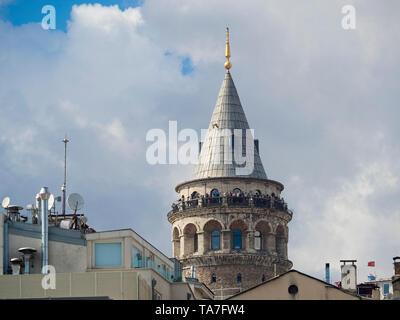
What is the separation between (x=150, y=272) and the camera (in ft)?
233

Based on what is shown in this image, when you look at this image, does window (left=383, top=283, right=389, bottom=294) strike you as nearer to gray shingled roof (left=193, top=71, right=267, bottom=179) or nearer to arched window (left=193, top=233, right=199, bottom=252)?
gray shingled roof (left=193, top=71, right=267, bottom=179)

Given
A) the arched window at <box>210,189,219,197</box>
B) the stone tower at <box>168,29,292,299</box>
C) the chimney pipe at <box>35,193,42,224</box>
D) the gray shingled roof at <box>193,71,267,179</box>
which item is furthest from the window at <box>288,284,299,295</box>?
the arched window at <box>210,189,219,197</box>

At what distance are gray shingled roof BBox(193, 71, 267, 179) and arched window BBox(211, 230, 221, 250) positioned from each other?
377cm

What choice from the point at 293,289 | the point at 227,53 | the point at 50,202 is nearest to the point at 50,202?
the point at 50,202

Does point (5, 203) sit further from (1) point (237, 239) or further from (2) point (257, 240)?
(2) point (257, 240)

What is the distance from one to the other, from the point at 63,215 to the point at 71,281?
1576 cm

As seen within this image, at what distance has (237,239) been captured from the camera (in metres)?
116

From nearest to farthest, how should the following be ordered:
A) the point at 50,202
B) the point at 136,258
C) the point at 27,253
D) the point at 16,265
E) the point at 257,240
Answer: the point at 16,265, the point at 27,253, the point at 136,258, the point at 50,202, the point at 257,240

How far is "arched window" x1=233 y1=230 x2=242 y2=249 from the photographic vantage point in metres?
115

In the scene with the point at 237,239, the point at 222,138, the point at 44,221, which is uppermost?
the point at 222,138

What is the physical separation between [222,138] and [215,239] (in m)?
7.05
